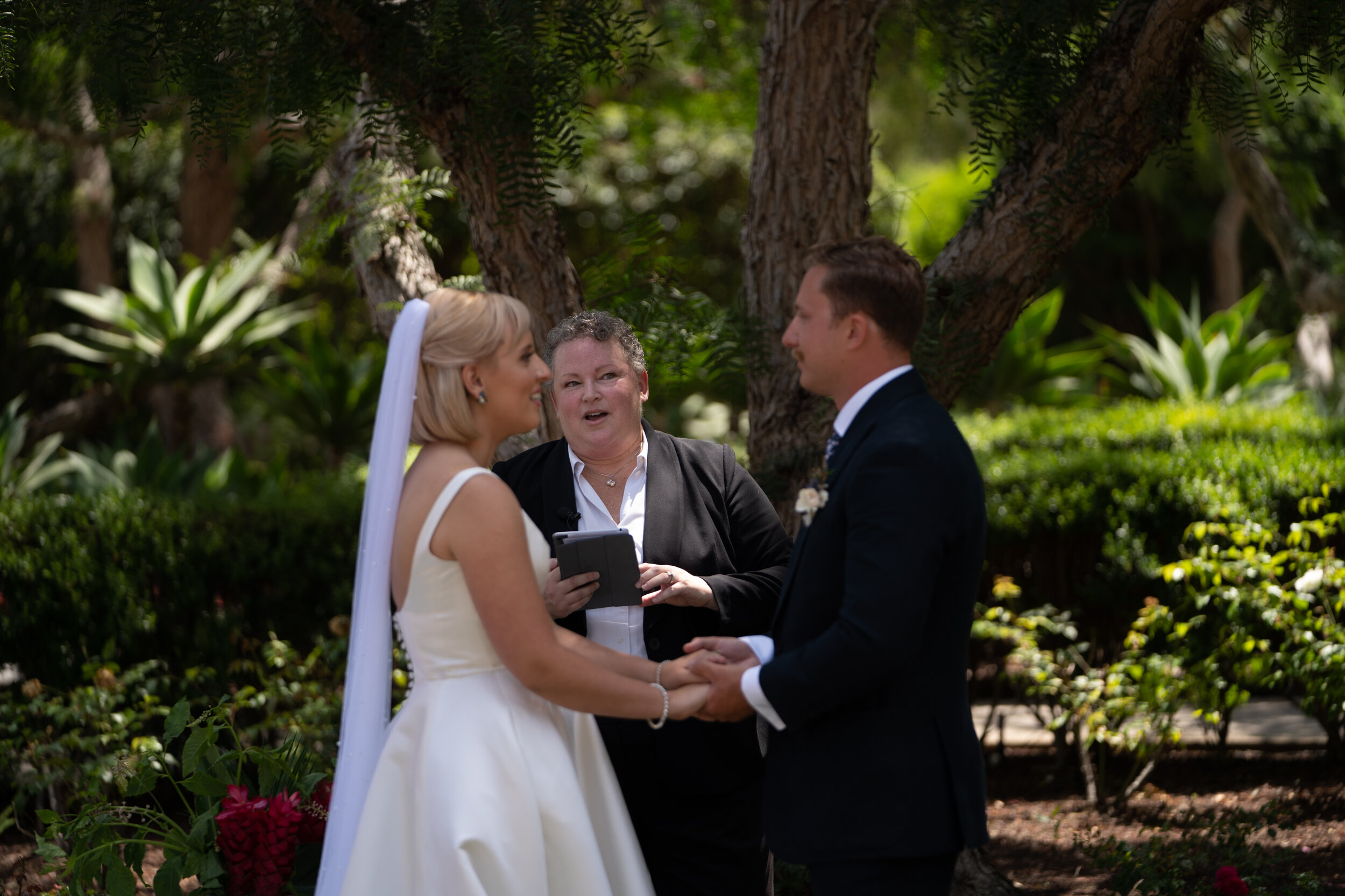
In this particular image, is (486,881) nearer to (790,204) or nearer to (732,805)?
(732,805)

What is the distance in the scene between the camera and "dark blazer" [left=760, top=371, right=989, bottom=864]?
2033mm

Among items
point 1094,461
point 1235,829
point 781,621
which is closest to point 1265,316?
point 1094,461

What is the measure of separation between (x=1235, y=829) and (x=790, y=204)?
9.22ft

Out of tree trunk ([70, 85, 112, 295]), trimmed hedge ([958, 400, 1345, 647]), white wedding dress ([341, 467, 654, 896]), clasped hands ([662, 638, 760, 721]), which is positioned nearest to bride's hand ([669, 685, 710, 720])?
clasped hands ([662, 638, 760, 721])

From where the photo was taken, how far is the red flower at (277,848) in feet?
9.75

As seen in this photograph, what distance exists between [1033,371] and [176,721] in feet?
29.6

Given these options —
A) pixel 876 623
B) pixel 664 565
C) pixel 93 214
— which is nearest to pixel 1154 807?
pixel 664 565

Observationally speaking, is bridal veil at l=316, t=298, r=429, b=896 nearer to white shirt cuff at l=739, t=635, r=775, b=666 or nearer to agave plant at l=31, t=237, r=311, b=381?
white shirt cuff at l=739, t=635, r=775, b=666

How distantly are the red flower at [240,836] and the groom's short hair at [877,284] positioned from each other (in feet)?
6.61

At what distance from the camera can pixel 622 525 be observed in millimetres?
3031

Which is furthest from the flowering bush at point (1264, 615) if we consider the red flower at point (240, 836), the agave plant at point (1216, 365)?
the agave plant at point (1216, 365)

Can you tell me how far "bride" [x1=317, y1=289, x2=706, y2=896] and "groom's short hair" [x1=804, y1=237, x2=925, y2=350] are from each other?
650 millimetres

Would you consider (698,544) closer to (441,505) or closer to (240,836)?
(441,505)

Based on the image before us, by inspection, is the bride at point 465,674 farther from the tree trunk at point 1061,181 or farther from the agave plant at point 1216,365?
the agave plant at point 1216,365
